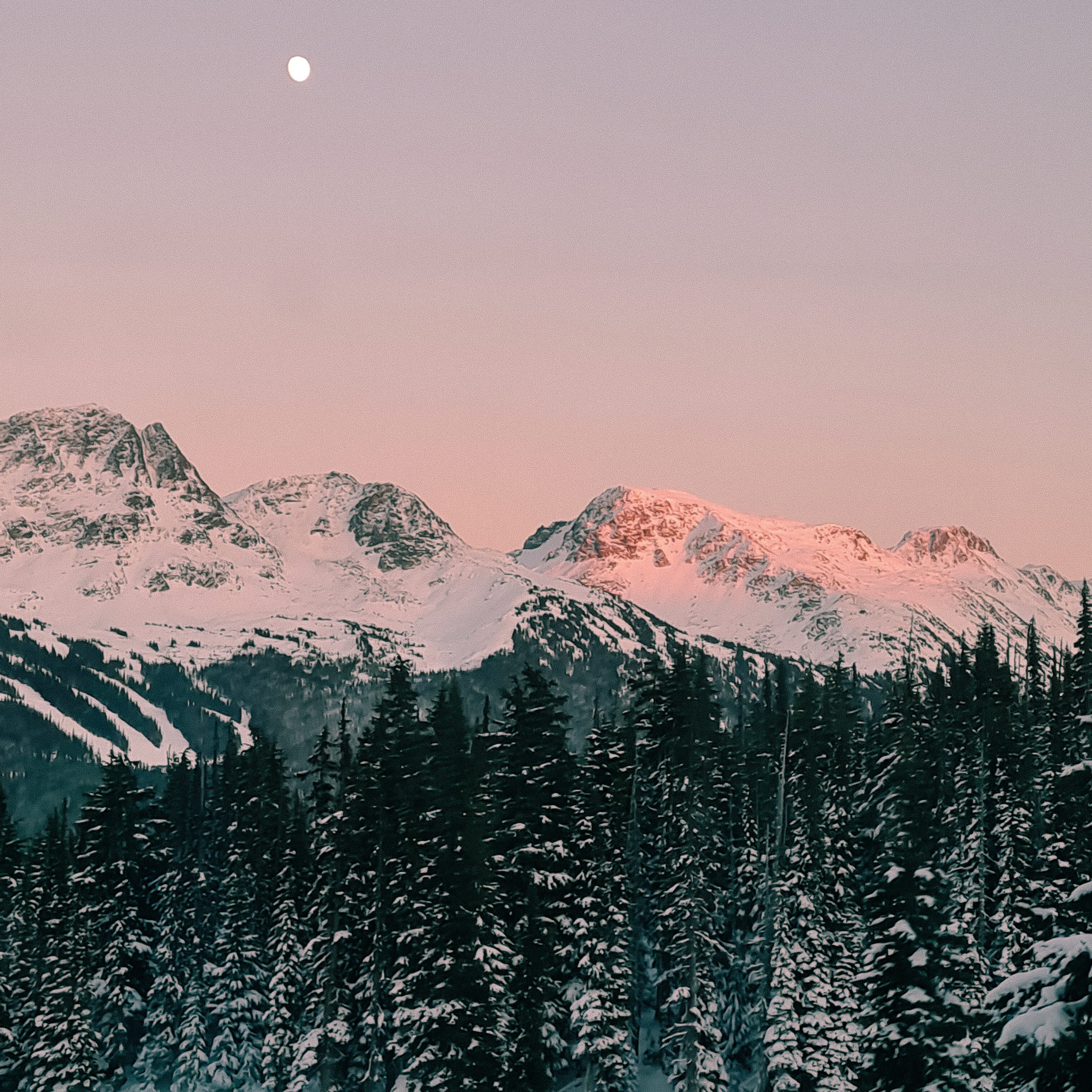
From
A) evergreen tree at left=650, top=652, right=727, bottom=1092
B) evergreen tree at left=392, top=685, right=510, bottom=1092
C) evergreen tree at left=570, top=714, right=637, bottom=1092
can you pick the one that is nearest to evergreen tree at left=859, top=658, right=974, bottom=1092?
evergreen tree at left=392, top=685, right=510, bottom=1092

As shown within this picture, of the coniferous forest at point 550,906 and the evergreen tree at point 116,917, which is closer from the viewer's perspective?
the coniferous forest at point 550,906

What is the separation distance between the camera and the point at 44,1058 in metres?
79.1

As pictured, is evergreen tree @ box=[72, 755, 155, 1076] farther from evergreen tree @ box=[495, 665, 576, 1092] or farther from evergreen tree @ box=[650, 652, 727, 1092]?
evergreen tree @ box=[650, 652, 727, 1092]

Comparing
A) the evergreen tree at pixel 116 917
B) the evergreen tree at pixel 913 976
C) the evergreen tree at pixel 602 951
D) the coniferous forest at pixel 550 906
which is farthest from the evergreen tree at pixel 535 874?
the evergreen tree at pixel 116 917

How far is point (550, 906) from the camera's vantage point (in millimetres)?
68375

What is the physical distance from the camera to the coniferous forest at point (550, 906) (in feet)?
200

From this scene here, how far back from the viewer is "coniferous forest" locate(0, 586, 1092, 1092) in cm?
6100

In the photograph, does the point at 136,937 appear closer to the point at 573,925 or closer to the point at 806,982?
the point at 573,925

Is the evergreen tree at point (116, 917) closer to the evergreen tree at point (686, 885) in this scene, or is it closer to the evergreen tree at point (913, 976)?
the evergreen tree at point (686, 885)

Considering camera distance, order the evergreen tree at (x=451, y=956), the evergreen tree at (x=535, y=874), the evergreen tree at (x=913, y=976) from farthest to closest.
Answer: the evergreen tree at (x=535, y=874), the evergreen tree at (x=451, y=956), the evergreen tree at (x=913, y=976)

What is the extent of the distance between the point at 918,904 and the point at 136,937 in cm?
5626

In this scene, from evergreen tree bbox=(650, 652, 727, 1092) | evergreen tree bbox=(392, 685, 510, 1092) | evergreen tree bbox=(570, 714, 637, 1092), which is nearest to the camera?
evergreen tree bbox=(392, 685, 510, 1092)

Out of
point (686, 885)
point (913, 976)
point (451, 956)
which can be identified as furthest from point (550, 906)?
point (913, 976)

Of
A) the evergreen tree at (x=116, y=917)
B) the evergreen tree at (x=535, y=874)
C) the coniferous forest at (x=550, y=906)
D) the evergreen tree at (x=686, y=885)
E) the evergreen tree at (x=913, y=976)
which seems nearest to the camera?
the evergreen tree at (x=913, y=976)
